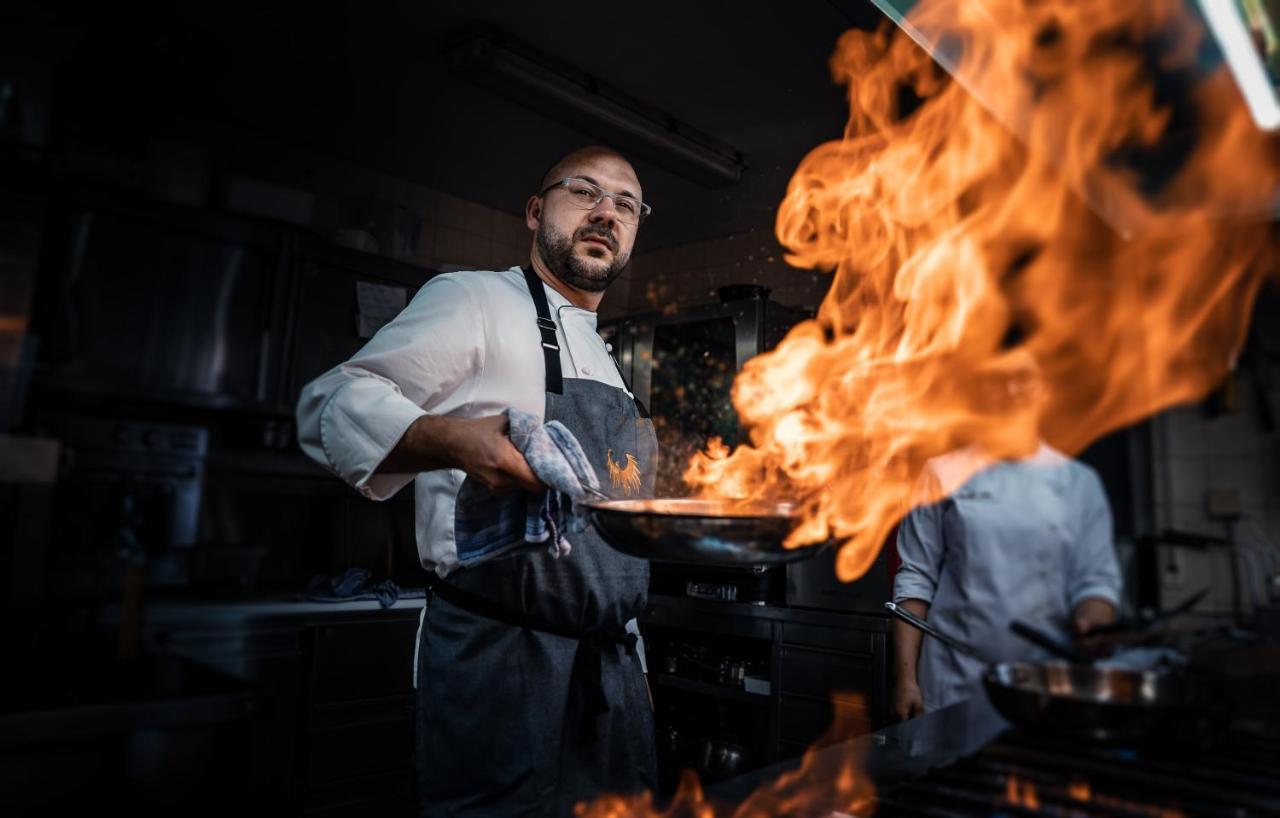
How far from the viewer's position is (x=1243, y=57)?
56.9 inches

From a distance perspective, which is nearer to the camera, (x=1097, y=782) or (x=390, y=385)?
(x=1097, y=782)

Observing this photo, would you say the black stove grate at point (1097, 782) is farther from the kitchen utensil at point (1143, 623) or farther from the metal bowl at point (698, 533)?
the metal bowl at point (698, 533)

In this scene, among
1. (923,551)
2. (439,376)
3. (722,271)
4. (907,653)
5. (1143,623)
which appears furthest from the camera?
(722,271)

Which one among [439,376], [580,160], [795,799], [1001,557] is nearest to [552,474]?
[795,799]

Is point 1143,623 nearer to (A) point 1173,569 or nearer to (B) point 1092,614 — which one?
(B) point 1092,614

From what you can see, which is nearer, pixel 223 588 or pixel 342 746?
pixel 223 588

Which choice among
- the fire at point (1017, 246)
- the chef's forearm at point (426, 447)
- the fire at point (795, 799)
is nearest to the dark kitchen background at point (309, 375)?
the fire at point (1017, 246)

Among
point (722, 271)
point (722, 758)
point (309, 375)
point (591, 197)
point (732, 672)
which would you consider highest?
point (722, 271)

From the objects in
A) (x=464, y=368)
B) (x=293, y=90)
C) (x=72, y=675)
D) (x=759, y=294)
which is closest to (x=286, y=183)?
(x=293, y=90)

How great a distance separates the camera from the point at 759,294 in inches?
126

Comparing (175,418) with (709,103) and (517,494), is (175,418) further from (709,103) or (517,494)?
(709,103)

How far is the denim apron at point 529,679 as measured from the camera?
1.30m

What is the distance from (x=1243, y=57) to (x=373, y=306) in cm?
198

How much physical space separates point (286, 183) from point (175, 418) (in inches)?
25.2
